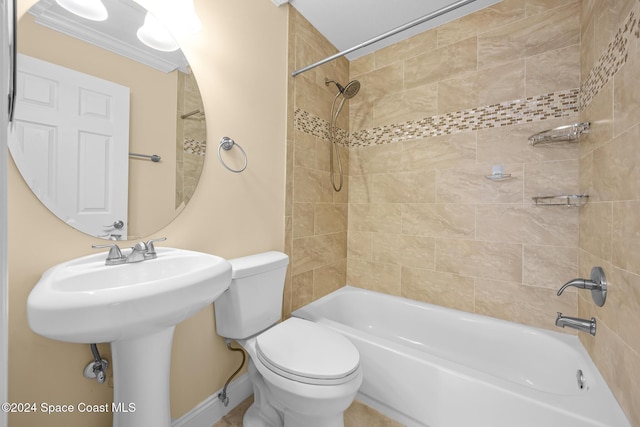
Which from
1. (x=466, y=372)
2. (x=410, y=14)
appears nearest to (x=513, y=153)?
(x=410, y=14)

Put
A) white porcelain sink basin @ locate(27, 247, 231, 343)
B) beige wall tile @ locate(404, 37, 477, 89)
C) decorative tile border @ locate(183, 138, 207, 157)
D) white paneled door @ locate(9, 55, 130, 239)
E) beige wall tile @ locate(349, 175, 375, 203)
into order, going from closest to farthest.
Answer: white porcelain sink basin @ locate(27, 247, 231, 343), white paneled door @ locate(9, 55, 130, 239), decorative tile border @ locate(183, 138, 207, 157), beige wall tile @ locate(404, 37, 477, 89), beige wall tile @ locate(349, 175, 375, 203)

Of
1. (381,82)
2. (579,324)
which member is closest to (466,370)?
(579,324)

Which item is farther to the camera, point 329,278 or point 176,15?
point 329,278

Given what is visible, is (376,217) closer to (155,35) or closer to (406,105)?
(406,105)

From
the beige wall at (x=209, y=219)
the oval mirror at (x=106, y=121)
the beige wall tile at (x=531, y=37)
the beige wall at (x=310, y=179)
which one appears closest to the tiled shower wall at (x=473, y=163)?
the beige wall tile at (x=531, y=37)

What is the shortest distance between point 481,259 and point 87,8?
2247mm

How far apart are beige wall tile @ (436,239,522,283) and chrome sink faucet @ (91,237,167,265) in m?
1.69

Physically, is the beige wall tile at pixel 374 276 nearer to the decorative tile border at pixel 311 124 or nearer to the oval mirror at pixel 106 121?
the decorative tile border at pixel 311 124

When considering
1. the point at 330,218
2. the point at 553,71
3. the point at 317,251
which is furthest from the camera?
the point at 330,218

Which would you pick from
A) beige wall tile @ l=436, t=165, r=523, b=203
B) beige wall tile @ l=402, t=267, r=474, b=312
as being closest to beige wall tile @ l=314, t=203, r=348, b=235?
beige wall tile @ l=402, t=267, r=474, b=312

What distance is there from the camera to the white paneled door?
2.62 ft

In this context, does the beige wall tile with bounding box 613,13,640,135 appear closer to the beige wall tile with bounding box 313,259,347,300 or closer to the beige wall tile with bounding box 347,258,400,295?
the beige wall tile with bounding box 347,258,400,295

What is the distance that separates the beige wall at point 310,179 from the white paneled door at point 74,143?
89 cm

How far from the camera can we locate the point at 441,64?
1.79 m
